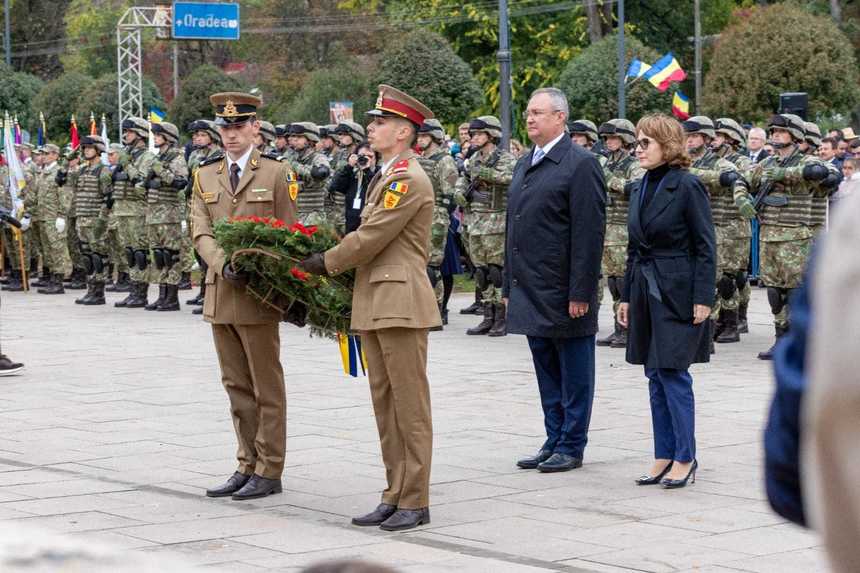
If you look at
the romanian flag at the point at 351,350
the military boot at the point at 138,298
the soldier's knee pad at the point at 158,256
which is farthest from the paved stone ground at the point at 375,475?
the military boot at the point at 138,298

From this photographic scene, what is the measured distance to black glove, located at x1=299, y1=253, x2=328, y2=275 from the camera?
23.6 feet

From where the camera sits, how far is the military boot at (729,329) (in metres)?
14.9

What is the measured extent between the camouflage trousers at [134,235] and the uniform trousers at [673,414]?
12.1 m

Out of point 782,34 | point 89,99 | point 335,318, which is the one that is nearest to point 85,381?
point 335,318

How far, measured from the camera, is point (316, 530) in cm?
697

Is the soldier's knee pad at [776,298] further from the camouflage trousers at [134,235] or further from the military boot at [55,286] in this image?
the military boot at [55,286]

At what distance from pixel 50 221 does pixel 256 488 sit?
15701 mm

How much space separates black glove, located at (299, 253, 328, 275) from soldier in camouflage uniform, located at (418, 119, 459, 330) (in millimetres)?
9016

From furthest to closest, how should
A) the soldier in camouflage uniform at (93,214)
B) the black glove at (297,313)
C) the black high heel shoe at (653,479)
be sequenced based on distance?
the soldier in camouflage uniform at (93,214) < the black high heel shoe at (653,479) < the black glove at (297,313)

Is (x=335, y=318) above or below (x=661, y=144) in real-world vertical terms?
below

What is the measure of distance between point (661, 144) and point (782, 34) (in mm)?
28404

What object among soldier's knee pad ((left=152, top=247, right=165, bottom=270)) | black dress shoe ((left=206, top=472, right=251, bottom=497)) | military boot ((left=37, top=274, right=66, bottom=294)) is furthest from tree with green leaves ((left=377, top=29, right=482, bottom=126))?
black dress shoe ((left=206, top=472, right=251, bottom=497))

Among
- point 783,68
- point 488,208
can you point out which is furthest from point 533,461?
point 783,68

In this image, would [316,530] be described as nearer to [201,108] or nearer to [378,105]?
[378,105]
